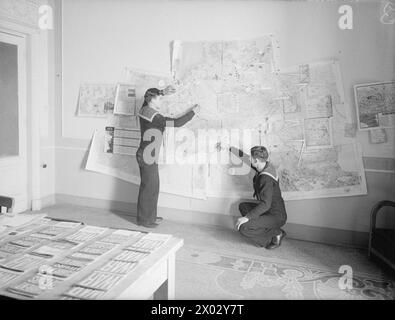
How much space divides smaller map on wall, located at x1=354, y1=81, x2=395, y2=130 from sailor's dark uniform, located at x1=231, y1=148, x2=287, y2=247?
0.96 m

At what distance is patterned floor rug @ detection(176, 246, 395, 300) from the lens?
2473 millimetres

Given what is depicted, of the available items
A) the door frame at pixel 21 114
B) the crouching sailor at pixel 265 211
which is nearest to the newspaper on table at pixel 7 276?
the crouching sailor at pixel 265 211

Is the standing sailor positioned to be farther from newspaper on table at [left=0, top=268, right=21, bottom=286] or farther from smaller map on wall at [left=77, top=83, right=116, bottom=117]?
newspaper on table at [left=0, top=268, right=21, bottom=286]

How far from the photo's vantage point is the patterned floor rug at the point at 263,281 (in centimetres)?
247

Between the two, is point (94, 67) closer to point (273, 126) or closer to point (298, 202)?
point (273, 126)

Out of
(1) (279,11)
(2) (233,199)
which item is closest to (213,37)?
(1) (279,11)

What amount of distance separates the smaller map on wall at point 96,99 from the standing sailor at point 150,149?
0.67 metres

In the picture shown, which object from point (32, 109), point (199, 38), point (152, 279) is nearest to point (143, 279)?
point (152, 279)

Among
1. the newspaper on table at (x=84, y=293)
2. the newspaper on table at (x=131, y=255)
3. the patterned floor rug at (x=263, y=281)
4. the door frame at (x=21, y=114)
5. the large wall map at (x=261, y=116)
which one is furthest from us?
the door frame at (x=21, y=114)

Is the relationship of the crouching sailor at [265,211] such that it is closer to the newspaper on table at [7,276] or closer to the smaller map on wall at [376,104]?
the smaller map on wall at [376,104]

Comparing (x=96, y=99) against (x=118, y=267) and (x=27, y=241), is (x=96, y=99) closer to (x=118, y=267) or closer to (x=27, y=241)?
(x=27, y=241)

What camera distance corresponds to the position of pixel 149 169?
3.76 metres

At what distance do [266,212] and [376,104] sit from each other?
1.39 meters
